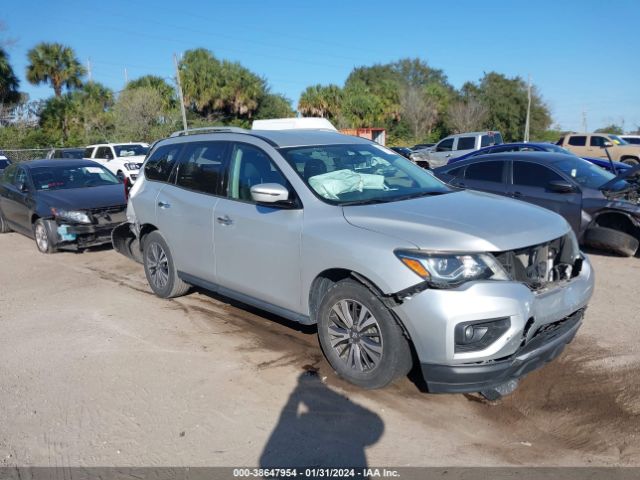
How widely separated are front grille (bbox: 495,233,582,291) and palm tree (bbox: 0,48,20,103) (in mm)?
39791

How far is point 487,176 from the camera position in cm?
925

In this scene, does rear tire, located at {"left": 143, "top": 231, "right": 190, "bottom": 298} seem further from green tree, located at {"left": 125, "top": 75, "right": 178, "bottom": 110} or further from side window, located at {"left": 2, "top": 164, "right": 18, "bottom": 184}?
green tree, located at {"left": 125, "top": 75, "right": 178, "bottom": 110}

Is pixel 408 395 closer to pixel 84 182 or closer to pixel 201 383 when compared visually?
pixel 201 383

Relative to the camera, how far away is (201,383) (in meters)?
4.32

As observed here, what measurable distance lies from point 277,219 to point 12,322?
11.2 feet

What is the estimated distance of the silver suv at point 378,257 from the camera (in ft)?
11.4

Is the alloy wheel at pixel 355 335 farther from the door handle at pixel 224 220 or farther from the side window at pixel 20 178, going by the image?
the side window at pixel 20 178

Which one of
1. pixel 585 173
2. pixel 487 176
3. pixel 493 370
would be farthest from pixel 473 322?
pixel 487 176

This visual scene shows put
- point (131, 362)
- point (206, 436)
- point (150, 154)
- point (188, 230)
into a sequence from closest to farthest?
point (206, 436) → point (131, 362) → point (188, 230) → point (150, 154)

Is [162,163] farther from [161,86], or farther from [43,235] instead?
[161,86]

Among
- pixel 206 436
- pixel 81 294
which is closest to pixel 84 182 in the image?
pixel 81 294

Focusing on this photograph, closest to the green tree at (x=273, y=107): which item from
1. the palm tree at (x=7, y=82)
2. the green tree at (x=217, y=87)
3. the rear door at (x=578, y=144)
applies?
the green tree at (x=217, y=87)

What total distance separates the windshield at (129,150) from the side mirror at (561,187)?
17.7 meters

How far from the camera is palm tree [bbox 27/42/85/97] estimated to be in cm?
4091
